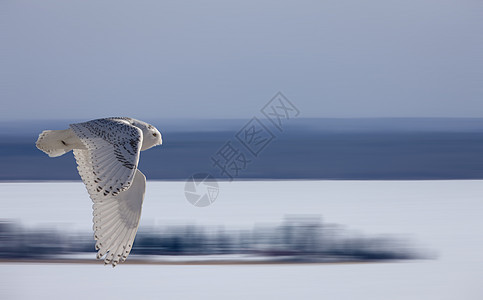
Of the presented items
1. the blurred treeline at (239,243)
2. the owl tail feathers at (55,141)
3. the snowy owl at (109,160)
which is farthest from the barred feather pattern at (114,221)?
the blurred treeline at (239,243)

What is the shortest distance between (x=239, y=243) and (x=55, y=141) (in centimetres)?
482

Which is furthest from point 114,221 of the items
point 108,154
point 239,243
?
point 239,243

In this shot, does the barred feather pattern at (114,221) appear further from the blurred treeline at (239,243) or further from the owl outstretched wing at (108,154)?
the blurred treeline at (239,243)

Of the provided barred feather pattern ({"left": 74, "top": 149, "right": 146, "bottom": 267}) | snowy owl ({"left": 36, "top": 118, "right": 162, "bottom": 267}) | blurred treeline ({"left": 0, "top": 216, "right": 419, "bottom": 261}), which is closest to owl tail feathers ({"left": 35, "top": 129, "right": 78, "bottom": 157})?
snowy owl ({"left": 36, "top": 118, "right": 162, "bottom": 267})

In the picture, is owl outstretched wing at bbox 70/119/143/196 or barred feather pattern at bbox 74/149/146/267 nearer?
owl outstretched wing at bbox 70/119/143/196

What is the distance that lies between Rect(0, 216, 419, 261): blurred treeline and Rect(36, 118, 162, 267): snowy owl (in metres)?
4.33

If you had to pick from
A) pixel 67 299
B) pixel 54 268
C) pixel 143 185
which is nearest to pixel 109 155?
pixel 143 185

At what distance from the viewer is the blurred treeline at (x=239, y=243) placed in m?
8.50

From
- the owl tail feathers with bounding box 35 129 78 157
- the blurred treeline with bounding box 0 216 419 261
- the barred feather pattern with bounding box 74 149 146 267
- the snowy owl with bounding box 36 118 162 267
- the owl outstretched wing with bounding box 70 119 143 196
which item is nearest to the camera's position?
the owl outstretched wing with bounding box 70 119 143 196

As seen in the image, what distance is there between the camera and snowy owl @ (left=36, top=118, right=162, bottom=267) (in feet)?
12.5

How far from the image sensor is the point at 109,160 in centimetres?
376

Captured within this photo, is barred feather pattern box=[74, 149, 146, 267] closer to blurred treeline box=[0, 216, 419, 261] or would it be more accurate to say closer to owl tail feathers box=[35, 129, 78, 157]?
owl tail feathers box=[35, 129, 78, 157]

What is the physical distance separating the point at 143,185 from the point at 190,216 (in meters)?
6.83

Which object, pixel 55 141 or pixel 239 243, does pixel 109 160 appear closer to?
pixel 55 141
